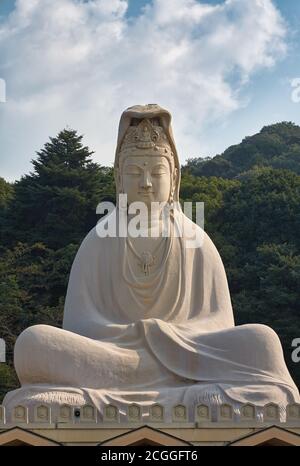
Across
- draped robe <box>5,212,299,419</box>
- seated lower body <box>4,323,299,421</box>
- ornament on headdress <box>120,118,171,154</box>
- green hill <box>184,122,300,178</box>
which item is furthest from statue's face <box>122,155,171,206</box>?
green hill <box>184,122,300,178</box>

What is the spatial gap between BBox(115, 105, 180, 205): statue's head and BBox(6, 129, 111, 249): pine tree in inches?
427

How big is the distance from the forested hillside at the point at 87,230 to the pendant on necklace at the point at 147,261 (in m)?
6.81

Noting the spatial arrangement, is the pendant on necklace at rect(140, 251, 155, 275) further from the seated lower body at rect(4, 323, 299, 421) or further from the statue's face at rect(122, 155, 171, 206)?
the seated lower body at rect(4, 323, 299, 421)

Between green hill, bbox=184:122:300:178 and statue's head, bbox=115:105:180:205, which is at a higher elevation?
green hill, bbox=184:122:300:178

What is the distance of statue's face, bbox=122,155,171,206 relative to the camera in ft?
52.3

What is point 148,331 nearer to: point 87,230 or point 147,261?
point 147,261

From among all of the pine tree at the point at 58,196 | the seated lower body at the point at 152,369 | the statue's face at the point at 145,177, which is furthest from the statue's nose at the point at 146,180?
the pine tree at the point at 58,196

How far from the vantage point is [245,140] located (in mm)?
40469

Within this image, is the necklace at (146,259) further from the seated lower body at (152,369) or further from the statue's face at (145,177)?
the seated lower body at (152,369)

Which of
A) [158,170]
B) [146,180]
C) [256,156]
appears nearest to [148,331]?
[146,180]

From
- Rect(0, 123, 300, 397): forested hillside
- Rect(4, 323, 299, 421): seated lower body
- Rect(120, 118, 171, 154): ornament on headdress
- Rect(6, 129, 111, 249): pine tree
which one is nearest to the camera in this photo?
Rect(4, 323, 299, 421): seated lower body

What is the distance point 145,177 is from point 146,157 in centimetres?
22

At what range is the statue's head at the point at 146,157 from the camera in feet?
52.4
